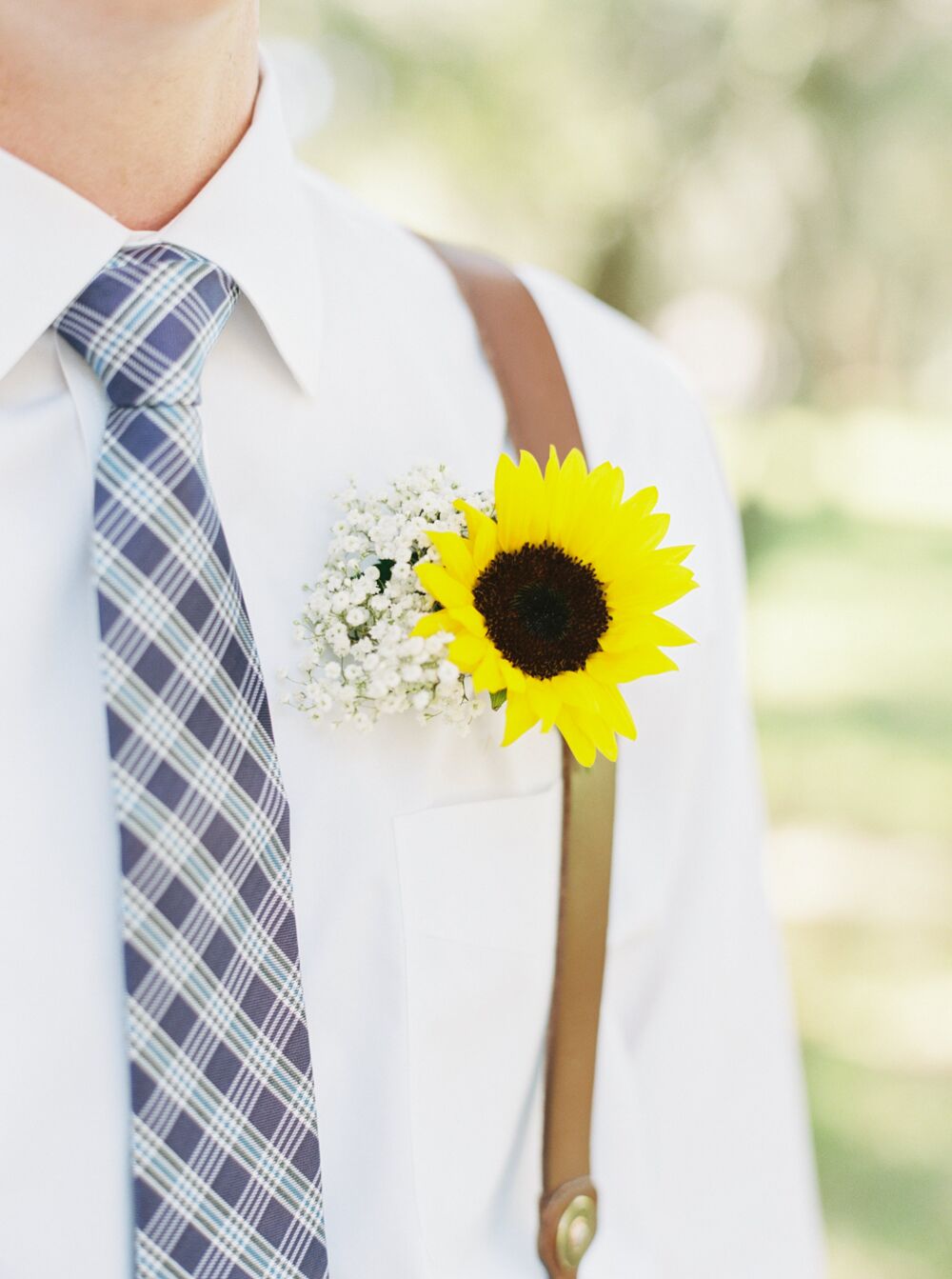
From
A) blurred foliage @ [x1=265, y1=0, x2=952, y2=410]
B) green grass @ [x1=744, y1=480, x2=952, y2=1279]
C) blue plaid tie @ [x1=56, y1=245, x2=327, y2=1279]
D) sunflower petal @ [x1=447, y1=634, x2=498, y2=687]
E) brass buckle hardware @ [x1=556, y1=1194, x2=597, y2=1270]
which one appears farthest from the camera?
blurred foliage @ [x1=265, y1=0, x2=952, y2=410]

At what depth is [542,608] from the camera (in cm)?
109

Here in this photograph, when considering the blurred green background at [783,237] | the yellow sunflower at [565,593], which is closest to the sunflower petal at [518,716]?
the yellow sunflower at [565,593]

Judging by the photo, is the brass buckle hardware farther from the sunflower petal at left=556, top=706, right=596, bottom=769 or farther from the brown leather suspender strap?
the sunflower petal at left=556, top=706, right=596, bottom=769

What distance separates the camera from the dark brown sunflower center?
1066 mm

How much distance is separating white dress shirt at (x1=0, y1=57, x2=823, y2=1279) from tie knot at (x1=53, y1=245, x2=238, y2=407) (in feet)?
0.08

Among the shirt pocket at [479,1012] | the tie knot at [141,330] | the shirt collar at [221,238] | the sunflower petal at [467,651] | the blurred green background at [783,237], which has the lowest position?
the shirt pocket at [479,1012]

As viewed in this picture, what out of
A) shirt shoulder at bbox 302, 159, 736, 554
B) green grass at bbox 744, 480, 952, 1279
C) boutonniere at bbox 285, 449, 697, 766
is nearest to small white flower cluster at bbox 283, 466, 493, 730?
boutonniere at bbox 285, 449, 697, 766

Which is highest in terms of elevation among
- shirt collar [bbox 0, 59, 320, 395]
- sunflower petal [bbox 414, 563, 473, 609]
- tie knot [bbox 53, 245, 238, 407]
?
shirt collar [bbox 0, 59, 320, 395]

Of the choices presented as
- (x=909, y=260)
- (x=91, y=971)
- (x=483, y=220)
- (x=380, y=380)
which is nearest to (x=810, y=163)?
(x=909, y=260)

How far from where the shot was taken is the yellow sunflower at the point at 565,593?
3.48 ft

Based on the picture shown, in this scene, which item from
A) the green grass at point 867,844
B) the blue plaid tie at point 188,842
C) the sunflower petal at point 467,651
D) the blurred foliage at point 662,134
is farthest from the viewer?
the blurred foliage at point 662,134

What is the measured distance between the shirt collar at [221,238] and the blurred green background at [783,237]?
3.79 m

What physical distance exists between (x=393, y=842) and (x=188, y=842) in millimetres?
236

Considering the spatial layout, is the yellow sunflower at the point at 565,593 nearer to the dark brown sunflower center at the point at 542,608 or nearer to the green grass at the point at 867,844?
the dark brown sunflower center at the point at 542,608
